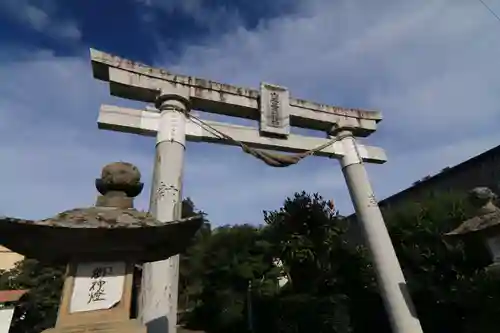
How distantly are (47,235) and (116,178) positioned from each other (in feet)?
2.45

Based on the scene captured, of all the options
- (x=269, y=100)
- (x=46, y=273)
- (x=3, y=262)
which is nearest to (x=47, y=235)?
(x=269, y=100)

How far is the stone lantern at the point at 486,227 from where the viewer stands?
162 inches

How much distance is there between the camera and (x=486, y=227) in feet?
13.6

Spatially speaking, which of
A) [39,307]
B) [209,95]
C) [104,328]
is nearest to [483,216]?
[104,328]

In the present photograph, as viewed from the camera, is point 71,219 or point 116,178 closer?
point 71,219

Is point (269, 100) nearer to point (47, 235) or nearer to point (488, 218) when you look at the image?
point (488, 218)

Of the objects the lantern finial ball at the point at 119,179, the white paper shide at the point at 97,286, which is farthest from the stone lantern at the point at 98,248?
the lantern finial ball at the point at 119,179

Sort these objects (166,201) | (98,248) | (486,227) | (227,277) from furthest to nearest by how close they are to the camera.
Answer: (227,277) → (166,201) → (486,227) → (98,248)

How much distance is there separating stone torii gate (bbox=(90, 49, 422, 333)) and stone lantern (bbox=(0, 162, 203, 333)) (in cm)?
161

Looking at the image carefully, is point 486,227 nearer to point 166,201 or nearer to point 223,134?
point 166,201

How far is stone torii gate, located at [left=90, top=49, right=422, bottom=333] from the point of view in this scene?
5020 millimetres

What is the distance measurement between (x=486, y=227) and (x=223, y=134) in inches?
168

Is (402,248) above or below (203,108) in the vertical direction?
below

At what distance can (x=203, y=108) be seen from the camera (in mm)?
6965
